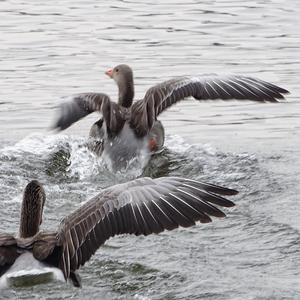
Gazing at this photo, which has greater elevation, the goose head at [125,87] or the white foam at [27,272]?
the goose head at [125,87]

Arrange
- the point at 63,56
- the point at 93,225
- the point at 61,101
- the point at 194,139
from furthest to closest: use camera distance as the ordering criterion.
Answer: the point at 63,56, the point at 194,139, the point at 61,101, the point at 93,225

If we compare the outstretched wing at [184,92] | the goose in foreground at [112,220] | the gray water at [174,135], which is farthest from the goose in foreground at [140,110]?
the goose in foreground at [112,220]

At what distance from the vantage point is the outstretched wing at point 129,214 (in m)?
8.00

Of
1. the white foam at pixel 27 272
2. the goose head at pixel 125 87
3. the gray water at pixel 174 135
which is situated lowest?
the gray water at pixel 174 135

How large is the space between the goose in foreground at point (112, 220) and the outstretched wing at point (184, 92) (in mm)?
3863

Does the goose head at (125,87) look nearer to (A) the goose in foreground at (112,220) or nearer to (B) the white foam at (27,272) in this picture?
(A) the goose in foreground at (112,220)

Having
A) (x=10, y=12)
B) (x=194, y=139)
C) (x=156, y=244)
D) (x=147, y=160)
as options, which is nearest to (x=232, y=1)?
(x=10, y=12)

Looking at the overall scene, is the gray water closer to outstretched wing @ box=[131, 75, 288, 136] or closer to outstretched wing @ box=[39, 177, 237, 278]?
outstretched wing @ box=[39, 177, 237, 278]

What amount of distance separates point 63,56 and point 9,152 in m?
5.54

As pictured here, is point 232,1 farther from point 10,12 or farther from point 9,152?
point 9,152

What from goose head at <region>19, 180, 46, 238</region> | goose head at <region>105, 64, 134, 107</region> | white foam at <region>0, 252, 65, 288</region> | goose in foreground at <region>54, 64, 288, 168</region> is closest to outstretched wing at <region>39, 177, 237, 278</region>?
white foam at <region>0, 252, 65, 288</region>

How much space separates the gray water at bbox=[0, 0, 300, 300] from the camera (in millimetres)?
8664

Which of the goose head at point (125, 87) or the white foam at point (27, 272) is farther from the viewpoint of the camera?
the goose head at point (125, 87)

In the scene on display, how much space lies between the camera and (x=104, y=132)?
487 inches
